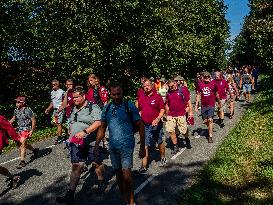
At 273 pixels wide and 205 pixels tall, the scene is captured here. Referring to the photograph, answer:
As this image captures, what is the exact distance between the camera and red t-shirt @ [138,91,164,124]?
8.80m

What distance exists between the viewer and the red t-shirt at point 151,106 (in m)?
8.80

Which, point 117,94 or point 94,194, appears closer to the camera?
point 117,94

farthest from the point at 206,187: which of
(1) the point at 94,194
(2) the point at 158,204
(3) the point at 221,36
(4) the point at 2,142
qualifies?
(3) the point at 221,36

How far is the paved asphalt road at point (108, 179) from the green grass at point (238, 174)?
13.4 inches

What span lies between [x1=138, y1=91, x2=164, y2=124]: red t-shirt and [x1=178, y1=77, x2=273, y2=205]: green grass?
1.73 m

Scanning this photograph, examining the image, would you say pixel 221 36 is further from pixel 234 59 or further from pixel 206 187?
pixel 206 187

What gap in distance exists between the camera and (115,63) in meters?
25.5

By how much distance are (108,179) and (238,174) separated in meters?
2.88

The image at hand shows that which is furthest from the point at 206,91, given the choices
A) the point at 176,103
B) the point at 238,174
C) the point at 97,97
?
the point at 238,174

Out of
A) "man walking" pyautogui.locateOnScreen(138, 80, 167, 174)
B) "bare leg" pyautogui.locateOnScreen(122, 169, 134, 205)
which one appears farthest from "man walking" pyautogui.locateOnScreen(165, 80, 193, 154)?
"bare leg" pyautogui.locateOnScreen(122, 169, 134, 205)

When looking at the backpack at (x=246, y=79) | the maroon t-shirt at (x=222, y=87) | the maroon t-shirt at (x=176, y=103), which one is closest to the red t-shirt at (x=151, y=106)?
the maroon t-shirt at (x=176, y=103)

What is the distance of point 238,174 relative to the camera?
8.19m

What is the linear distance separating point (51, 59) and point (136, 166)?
1774cm

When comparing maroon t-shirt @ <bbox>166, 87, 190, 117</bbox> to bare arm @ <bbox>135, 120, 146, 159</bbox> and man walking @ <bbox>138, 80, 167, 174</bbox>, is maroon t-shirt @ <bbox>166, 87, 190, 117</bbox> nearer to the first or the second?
man walking @ <bbox>138, 80, 167, 174</bbox>
